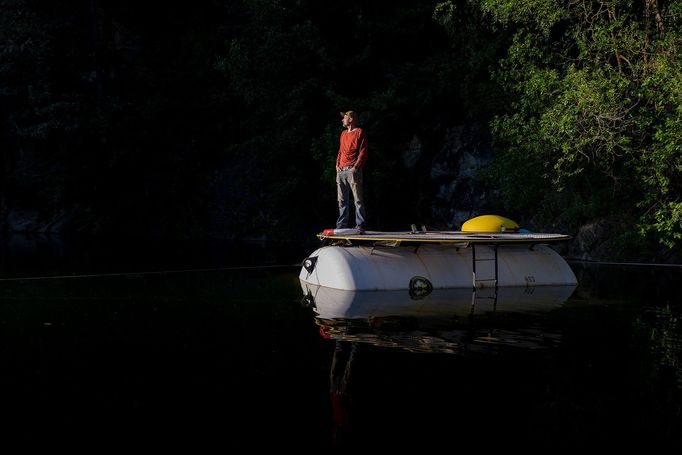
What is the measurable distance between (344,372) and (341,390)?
0.85 m

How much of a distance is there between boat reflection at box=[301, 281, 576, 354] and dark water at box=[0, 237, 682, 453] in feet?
0.15

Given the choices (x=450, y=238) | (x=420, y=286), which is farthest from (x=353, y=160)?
(x=420, y=286)

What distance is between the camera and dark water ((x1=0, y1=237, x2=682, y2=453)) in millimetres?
8047

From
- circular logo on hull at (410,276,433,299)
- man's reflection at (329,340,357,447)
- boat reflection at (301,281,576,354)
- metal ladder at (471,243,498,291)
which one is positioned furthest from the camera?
metal ladder at (471,243,498,291)

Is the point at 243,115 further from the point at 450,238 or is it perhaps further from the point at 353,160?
the point at 450,238

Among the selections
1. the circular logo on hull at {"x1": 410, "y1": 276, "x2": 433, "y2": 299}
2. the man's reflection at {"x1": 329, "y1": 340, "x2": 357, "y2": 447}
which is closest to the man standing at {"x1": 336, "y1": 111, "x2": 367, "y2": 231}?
the circular logo on hull at {"x1": 410, "y1": 276, "x2": 433, "y2": 299}

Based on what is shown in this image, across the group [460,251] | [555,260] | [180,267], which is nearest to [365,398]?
[460,251]

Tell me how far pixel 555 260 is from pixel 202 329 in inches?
394

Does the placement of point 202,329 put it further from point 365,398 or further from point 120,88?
point 120,88

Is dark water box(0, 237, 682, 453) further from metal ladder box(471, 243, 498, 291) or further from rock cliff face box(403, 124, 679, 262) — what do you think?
rock cliff face box(403, 124, 679, 262)

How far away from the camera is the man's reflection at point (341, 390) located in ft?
26.3

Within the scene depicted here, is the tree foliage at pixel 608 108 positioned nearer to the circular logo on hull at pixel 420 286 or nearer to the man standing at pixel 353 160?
the man standing at pixel 353 160

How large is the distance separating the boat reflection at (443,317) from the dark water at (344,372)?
5 cm

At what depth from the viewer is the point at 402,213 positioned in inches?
1538
